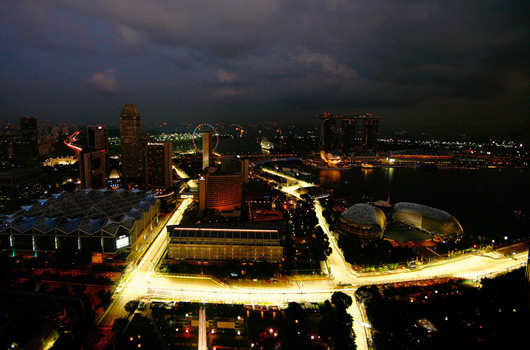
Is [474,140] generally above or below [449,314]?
above

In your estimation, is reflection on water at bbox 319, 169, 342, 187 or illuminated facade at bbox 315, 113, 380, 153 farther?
illuminated facade at bbox 315, 113, 380, 153

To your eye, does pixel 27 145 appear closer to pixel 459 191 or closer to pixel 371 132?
pixel 459 191

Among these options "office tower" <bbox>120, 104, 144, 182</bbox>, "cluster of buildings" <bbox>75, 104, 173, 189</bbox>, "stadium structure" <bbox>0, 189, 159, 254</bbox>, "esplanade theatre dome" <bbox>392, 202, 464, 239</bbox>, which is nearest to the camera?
"stadium structure" <bbox>0, 189, 159, 254</bbox>

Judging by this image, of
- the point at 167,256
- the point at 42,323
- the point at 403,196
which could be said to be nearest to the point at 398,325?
the point at 167,256

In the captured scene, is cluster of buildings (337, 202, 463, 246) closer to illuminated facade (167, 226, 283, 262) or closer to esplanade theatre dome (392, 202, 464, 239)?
esplanade theatre dome (392, 202, 464, 239)

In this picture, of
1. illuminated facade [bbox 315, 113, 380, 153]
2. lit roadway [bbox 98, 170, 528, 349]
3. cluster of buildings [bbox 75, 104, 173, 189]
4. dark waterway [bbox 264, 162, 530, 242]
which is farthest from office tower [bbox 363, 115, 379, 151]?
lit roadway [bbox 98, 170, 528, 349]

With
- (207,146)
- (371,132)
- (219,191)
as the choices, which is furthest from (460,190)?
(371,132)

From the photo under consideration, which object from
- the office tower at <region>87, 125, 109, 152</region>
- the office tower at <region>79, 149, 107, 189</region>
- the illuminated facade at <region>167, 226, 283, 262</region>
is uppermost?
the office tower at <region>87, 125, 109, 152</region>

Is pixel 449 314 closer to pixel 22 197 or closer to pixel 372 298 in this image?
pixel 372 298
